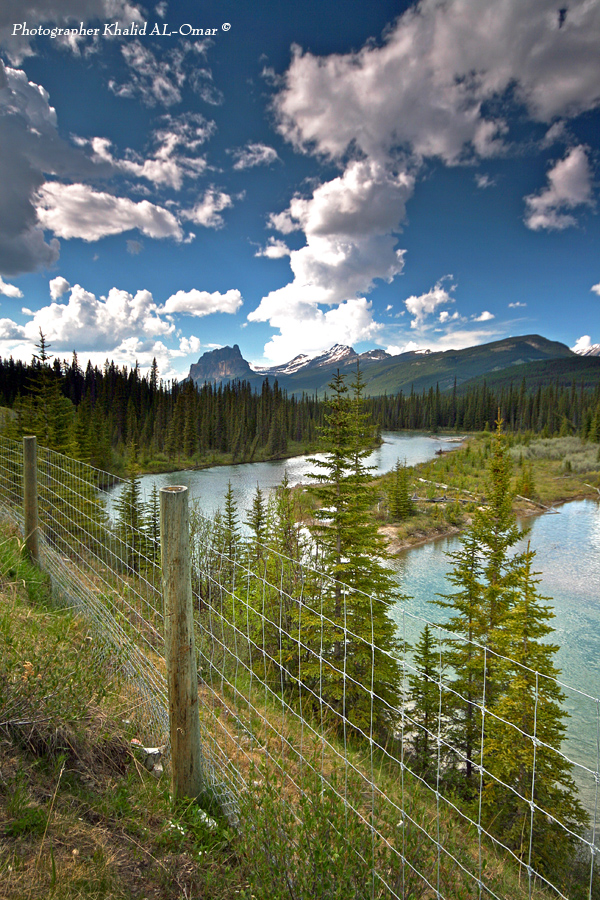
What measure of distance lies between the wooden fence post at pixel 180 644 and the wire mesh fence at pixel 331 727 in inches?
12.2

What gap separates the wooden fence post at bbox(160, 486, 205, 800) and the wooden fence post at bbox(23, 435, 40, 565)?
442 cm

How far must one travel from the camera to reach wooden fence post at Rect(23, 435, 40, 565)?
20.2 feet

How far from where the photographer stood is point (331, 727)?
307 inches

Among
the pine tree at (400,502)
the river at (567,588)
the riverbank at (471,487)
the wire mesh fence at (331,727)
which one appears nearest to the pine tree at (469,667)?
the wire mesh fence at (331,727)

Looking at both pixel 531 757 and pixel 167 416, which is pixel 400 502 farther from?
pixel 167 416

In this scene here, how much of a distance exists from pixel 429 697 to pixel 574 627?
1030 centimetres

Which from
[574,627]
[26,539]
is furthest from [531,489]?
[26,539]

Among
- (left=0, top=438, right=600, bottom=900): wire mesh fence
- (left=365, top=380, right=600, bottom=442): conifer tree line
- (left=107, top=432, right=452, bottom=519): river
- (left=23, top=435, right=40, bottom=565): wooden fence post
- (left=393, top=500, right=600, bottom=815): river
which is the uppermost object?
(left=365, top=380, right=600, bottom=442): conifer tree line

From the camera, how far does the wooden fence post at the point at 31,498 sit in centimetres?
616

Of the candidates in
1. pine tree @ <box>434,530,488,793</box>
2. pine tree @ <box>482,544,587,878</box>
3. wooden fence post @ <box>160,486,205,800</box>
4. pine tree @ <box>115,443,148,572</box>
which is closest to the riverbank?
pine tree @ <box>434,530,488,793</box>

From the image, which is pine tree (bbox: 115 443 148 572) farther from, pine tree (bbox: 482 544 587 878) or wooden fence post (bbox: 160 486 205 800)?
pine tree (bbox: 482 544 587 878)

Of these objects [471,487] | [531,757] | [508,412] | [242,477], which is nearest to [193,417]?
[242,477]

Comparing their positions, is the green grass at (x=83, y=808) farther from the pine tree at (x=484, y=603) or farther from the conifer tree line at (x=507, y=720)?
the pine tree at (x=484, y=603)

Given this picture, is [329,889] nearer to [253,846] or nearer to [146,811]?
[253,846]
